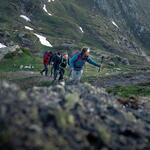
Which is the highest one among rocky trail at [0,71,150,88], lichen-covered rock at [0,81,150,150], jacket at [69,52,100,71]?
jacket at [69,52,100,71]

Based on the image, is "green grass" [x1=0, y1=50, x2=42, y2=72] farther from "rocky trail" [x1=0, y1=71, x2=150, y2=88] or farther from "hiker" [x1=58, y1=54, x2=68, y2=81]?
"hiker" [x1=58, y1=54, x2=68, y2=81]

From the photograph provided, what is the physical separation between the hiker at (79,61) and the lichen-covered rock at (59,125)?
676 inches

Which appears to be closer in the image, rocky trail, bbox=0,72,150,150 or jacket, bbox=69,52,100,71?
rocky trail, bbox=0,72,150,150

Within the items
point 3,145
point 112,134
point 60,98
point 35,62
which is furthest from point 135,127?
point 35,62

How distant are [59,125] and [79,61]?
22.7m

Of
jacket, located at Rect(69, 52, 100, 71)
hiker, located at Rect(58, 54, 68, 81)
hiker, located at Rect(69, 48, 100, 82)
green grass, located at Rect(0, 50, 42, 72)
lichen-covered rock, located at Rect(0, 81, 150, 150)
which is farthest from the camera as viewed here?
green grass, located at Rect(0, 50, 42, 72)

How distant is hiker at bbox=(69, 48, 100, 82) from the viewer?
3466 centimetres

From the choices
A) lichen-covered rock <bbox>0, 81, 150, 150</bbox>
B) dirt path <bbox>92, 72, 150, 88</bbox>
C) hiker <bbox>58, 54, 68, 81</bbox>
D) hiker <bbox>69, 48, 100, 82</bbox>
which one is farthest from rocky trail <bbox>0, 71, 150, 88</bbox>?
lichen-covered rock <bbox>0, 81, 150, 150</bbox>

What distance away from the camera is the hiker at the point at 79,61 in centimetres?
3466

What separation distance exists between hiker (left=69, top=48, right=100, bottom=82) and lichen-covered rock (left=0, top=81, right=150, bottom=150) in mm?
17177

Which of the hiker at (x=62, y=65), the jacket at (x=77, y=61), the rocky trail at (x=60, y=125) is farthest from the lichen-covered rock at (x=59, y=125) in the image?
the hiker at (x=62, y=65)

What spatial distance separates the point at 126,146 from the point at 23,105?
3597 mm

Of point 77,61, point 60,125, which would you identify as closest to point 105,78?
point 77,61

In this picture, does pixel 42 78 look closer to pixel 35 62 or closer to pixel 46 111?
pixel 35 62
